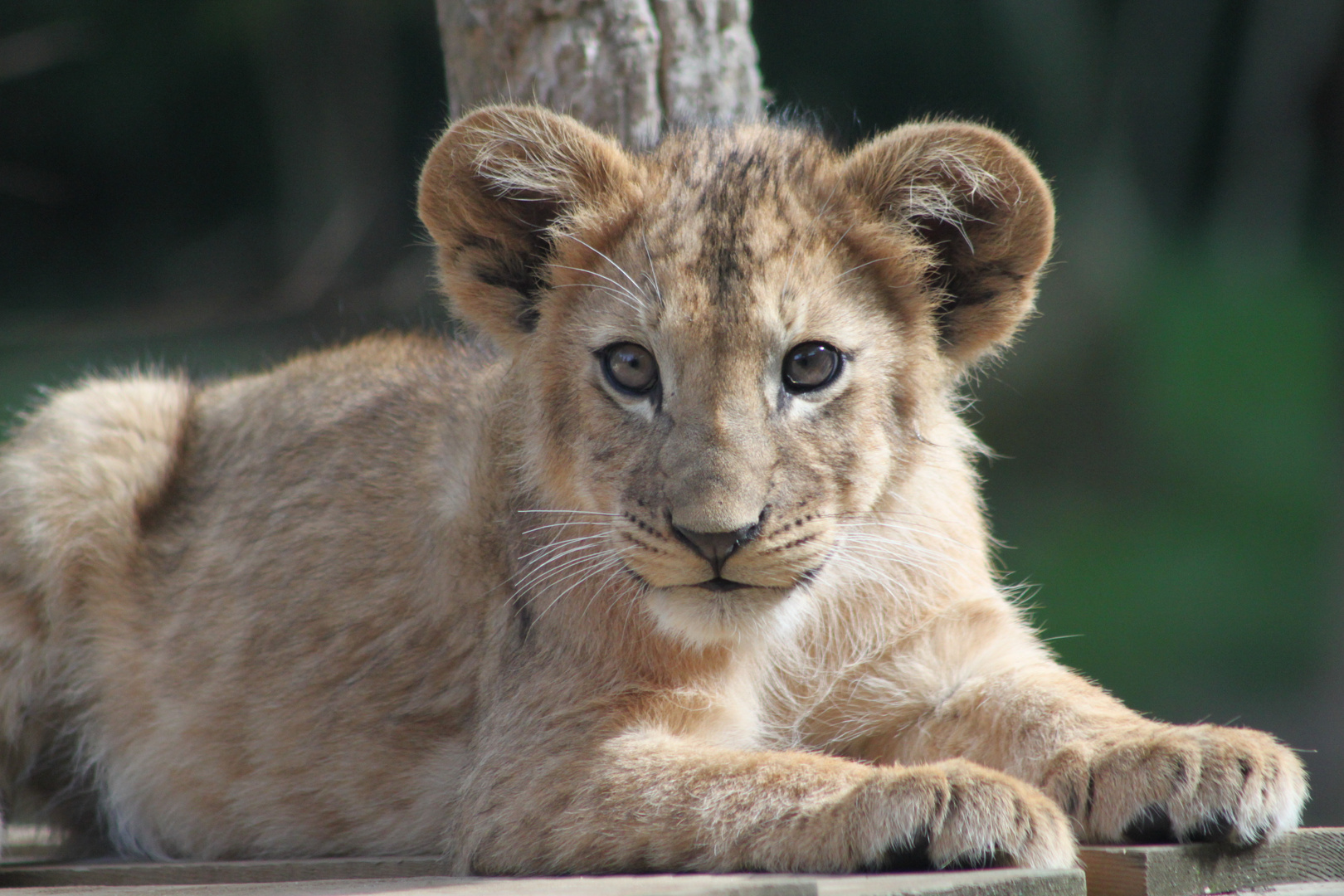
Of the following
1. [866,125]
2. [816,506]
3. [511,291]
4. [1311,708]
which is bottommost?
[1311,708]

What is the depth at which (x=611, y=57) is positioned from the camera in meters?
5.27

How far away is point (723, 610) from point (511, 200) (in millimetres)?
1408

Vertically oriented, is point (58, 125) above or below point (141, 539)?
above

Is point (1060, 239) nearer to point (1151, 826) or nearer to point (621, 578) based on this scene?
point (621, 578)

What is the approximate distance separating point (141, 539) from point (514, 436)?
1.83m

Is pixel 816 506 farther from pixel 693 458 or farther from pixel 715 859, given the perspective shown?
pixel 715 859

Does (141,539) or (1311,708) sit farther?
(1311,708)

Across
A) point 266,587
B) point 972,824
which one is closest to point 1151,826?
point 972,824

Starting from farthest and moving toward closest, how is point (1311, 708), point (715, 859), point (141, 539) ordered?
point (1311, 708) → point (141, 539) → point (715, 859)

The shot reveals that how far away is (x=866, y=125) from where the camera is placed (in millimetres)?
11922

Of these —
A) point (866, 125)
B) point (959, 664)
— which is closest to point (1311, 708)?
point (866, 125)

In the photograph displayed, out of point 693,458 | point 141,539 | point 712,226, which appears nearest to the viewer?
point 693,458

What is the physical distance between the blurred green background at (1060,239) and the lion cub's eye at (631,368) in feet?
24.4

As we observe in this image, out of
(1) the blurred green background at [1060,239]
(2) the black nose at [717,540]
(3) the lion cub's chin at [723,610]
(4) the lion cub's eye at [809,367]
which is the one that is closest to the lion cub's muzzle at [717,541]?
(2) the black nose at [717,540]
